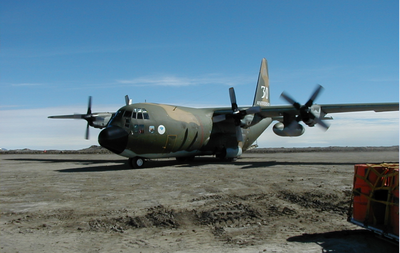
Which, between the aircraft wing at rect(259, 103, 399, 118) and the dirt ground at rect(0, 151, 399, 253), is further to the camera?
the aircraft wing at rect(259, 103, 399, 118)

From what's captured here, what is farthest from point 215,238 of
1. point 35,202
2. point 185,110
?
point 185,110

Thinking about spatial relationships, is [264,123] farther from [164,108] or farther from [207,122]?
[164,108]

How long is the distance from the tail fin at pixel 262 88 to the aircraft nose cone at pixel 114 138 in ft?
51.7

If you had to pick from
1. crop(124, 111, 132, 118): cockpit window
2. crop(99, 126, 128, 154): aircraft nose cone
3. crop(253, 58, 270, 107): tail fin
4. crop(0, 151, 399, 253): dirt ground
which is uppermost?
crop(253, 58, 270, 107): tail fin

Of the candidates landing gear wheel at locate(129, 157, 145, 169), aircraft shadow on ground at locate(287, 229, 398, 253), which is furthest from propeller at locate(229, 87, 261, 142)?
aircraft shadow on ground at locate(287, 229, 398, 253)

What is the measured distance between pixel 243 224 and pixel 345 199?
407 cm

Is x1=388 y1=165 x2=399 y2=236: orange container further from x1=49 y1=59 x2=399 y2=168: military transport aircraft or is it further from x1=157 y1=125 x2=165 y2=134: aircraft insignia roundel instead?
x1=157 y1=125 x2=165 y2=134: aircraft insignia roundel

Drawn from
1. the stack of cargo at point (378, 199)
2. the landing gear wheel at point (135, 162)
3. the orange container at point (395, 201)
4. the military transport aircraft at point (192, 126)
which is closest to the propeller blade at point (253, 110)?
the military transport aircraft at point (192, 126)

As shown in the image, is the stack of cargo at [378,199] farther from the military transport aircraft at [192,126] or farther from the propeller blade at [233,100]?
the propeller blade at [233,100]

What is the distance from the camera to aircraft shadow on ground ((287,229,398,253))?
22.0 feet

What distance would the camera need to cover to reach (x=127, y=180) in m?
15.2

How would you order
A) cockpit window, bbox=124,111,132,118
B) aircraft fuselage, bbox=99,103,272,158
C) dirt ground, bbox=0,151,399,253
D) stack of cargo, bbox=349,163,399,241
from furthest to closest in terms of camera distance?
1. cockpit window, bbox=124,111,132,118
2. aircraft fuselage, bbox=99,103,272,158
3. dirt ground, bbox=0,151,399,253
4. stack of cargo, bbox=349,163,399,241

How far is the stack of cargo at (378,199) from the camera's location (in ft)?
21.2

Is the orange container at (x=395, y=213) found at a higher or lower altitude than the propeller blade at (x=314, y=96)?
lower
